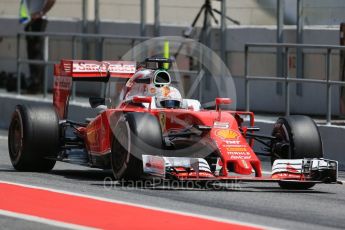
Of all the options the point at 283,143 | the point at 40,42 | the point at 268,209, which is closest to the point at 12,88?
the point at 40,42

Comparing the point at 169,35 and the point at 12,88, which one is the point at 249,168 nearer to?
the point at 169,35

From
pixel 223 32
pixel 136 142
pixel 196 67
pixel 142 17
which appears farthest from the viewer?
pixel 142 17

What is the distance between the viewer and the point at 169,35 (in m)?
25.4

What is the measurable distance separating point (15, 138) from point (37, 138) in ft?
2.47

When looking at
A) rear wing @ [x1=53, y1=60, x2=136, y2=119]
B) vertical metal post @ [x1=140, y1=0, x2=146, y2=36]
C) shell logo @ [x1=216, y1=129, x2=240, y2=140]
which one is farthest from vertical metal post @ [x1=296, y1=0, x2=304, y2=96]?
shell logo @ [x1=216, y1=129, x2=240, y2=140]

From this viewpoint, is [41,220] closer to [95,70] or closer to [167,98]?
[167,98]

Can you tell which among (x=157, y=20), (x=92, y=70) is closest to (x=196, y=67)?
(x=157, y=20)

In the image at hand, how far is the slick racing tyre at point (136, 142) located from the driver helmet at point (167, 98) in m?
1.15

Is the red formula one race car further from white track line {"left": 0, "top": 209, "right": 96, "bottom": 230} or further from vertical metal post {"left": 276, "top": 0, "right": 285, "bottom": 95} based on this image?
vertical metal post {"left": 276, "top": 0, "right": 285, "bottom": 95}

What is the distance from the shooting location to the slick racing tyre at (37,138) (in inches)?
593

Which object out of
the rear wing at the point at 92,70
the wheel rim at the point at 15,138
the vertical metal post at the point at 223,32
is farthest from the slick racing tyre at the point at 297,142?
the vertical metal post at the point at 223,32

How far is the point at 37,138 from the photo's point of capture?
49.5ft

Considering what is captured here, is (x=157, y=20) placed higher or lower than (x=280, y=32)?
higher

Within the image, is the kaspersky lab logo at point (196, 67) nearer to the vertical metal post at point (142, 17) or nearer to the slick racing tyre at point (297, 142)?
the vertical metal post at point (142, 17)
